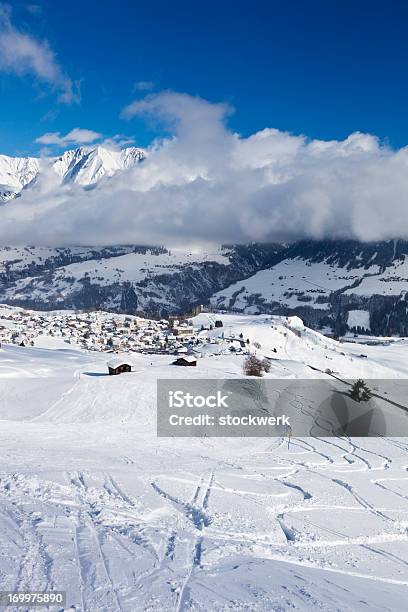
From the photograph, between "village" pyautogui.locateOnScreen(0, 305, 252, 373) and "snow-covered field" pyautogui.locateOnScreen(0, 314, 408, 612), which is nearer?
"snow-covered field" pyautogui.locateOnScreen(0, 314, 408, 612)

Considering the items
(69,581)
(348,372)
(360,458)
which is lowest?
(348,372)

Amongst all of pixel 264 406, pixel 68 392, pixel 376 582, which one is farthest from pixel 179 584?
pixel 68 392

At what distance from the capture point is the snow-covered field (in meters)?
7.66

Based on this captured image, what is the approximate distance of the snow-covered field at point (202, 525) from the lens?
25.1 ft

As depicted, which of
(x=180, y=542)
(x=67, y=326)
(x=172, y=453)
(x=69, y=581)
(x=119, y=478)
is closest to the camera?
A: (x=69, y=581)

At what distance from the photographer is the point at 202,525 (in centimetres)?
1109

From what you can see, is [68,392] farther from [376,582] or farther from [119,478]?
[376,582]

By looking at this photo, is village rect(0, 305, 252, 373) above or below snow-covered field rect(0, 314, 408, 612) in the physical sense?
below

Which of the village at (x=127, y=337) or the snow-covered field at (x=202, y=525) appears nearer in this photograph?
the snow-covered field at (x=202, y=525)

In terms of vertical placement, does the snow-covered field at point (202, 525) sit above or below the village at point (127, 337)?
above

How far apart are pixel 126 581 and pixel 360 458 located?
1944 centimetres

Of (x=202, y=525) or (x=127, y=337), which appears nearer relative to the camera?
(x=202, y=525)

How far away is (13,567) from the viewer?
7824mm

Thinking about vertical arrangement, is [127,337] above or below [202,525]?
below
